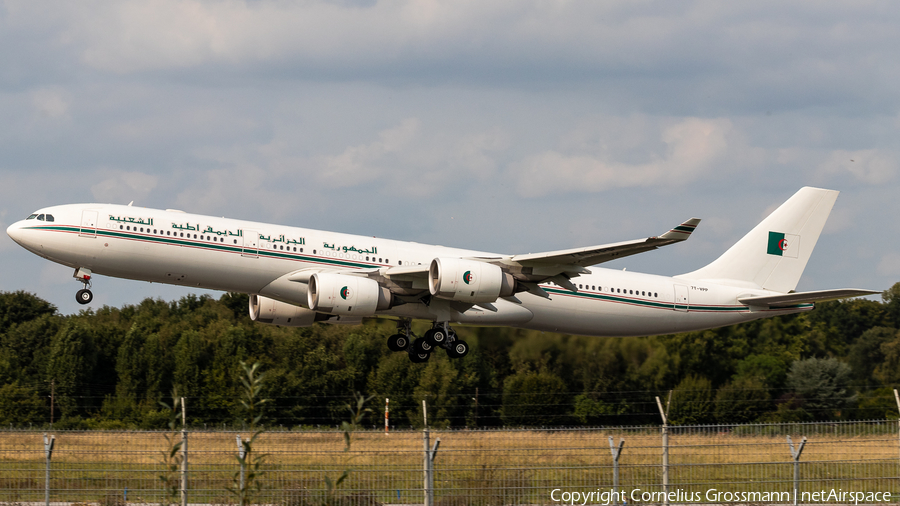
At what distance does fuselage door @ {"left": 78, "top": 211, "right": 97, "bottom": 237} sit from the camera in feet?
94.1

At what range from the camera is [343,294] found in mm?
29422

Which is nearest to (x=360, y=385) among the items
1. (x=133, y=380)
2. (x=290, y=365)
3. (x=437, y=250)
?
(x=290, y=365)

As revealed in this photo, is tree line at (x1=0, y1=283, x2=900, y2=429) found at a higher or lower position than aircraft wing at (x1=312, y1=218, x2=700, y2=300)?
lower

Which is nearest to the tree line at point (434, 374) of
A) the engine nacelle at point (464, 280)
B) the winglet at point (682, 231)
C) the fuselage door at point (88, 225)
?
the engine nacelle at point (464, 280)

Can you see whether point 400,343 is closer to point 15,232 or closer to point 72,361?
point 15,232

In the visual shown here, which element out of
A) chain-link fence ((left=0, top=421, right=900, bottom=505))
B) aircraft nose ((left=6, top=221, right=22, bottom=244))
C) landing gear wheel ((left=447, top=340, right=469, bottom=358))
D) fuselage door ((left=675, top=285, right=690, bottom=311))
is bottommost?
chain-link fence ((left=0, top=421, right=900, bottom=505))

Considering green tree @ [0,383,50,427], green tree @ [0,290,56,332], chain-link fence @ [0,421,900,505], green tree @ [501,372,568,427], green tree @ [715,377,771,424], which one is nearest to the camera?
chain-link fence @ [0,421,900,505]

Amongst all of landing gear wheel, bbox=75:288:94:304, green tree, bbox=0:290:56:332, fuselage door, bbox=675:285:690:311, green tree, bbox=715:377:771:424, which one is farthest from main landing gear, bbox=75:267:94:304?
green tree, bbox=0:290:56:332

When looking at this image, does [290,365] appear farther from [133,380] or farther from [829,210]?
[829,210]

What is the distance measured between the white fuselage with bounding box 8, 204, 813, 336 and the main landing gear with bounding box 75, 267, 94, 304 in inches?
13.9

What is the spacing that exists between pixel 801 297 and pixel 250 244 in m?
19.1

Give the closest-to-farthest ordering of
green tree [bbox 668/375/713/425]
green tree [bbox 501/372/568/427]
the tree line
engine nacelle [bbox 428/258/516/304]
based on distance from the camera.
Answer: engine nacelle [bbox 428/258/516/304] < the tree line < green tree [bbox 501/372/568/427] < green tree [bbox 668/375/713/425]

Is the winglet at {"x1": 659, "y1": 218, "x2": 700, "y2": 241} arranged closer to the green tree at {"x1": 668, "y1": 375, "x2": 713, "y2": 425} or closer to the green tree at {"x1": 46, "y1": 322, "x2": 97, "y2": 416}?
the green tree at {"x1": 668, "y1": 375, "x2": 713, "y2": 425}

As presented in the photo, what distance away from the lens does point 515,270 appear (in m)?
31.0
